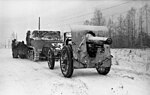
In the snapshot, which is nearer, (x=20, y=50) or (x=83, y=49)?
(x=83, y=49)

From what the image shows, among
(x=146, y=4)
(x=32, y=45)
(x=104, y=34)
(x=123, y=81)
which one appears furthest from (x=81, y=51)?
(x=32, y=45)

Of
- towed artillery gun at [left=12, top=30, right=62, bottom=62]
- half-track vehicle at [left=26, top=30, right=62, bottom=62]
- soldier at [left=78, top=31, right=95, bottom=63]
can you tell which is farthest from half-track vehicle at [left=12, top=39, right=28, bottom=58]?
soldier at [left=78, top=31, right=95, bottom=63]

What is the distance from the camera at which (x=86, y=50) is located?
162 inches

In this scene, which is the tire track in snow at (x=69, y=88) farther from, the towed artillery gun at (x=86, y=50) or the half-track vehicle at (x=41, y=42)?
the half-track vehicle at (x=41, y=42)

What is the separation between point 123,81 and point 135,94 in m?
0.79

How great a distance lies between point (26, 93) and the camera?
9.04 feet

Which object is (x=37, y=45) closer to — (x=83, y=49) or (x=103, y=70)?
(x=103, y=70)

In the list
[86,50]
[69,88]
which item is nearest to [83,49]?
[86,50]

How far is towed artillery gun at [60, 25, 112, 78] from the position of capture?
405 cm

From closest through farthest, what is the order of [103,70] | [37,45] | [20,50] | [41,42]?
[103,70] < [37,45] < [41,42] < [20,50]

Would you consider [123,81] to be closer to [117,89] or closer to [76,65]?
[117,89]

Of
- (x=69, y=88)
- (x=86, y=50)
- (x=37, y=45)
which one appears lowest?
(x=69, y=88)

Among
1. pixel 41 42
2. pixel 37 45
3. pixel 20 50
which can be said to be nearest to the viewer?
pixel 37 45

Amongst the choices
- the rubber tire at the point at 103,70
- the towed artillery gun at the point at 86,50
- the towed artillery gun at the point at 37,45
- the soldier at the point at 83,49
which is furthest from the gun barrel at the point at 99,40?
the towed artillery gun at the point at 37,45
